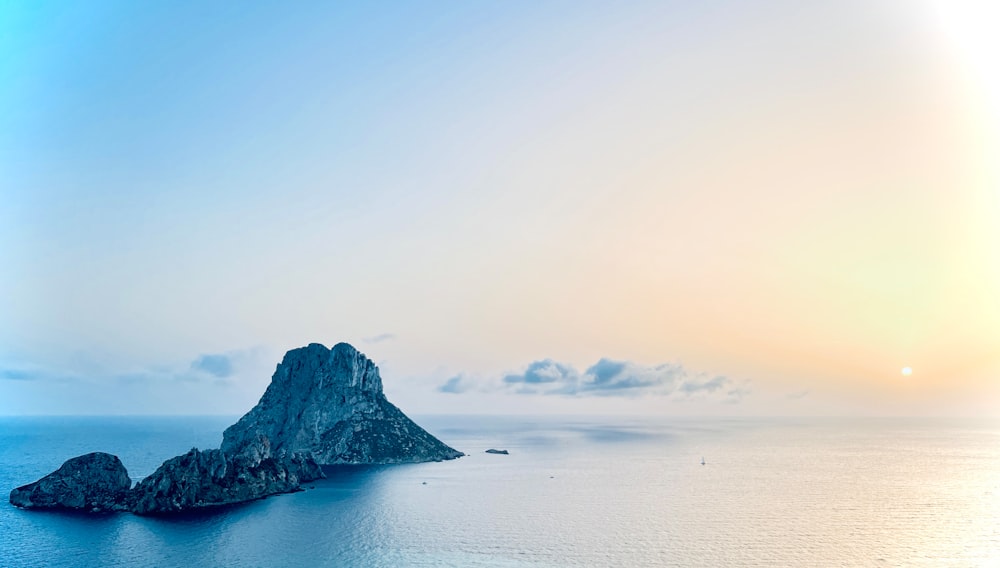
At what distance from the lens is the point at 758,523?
509ft

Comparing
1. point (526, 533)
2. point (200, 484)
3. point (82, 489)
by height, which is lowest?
point (526, 533)

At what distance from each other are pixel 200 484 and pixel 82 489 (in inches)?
1145

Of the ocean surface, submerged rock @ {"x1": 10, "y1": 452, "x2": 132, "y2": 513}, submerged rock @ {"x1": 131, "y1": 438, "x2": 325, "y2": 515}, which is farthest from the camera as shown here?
submerged rock @ {"x1": 131, "y1": 438, "x2": 325, "y2": 515}

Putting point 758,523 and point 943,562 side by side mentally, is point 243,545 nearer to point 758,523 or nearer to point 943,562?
point 758,523

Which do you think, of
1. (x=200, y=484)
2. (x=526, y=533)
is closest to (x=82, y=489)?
(x=200, y=484)

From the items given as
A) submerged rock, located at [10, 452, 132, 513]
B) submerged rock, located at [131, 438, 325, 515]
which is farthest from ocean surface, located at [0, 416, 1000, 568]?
submerged rock, located at [131, 438, 325, 515]

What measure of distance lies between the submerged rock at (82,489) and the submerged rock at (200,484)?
17.3 ft

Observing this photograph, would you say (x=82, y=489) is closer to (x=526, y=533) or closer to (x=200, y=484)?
(x=200, y=484)

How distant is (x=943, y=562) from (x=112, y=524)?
179 meters

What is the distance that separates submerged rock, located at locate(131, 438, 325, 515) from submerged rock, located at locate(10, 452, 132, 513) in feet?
17.3

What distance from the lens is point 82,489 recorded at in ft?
564

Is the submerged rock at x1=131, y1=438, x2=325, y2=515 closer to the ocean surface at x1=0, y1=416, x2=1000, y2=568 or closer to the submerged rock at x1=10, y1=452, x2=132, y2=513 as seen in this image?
the submerged rock at x1=10, y1=452, x2=132, y2=513

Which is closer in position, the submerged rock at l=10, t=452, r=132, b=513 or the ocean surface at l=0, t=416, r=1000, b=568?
the ocean surface at l=0, t=416, r=1000, b=568

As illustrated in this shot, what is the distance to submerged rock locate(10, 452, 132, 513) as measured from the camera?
169 metres
